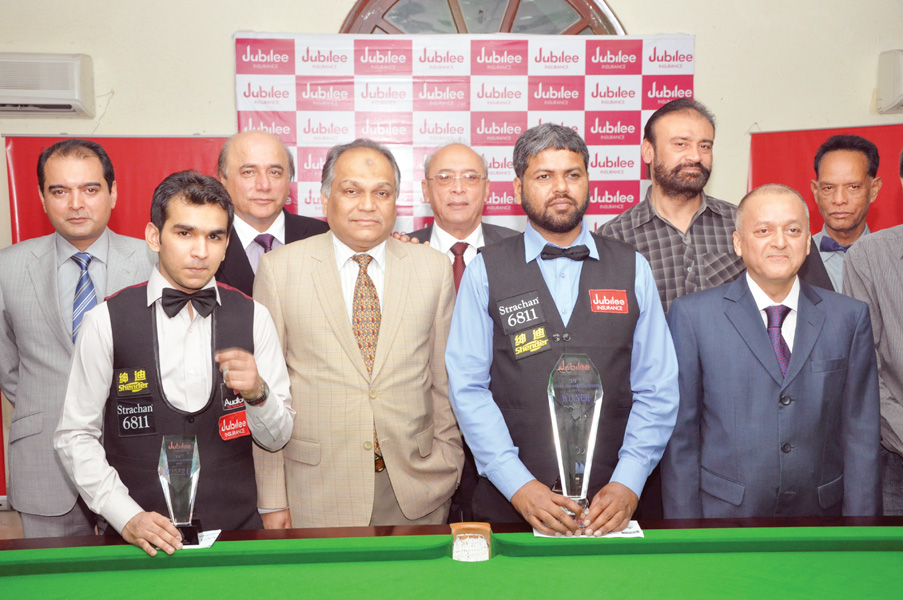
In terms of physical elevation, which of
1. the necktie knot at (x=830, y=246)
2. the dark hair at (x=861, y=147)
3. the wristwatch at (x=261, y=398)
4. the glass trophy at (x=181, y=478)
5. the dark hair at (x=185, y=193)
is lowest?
the glass trophy at (x=181, y=478)

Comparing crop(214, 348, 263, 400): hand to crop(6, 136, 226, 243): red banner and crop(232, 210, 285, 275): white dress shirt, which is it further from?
crop(6, 136, 226, 243): red banner

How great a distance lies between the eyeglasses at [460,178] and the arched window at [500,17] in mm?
1594

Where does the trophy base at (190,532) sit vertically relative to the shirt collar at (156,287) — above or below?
below

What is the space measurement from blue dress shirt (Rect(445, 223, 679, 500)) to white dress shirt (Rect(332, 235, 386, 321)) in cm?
30

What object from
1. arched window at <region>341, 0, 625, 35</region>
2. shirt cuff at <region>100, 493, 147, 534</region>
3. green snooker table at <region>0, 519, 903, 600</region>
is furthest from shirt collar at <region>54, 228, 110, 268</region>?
arched window at <region>341, 0, 625, 35</region>

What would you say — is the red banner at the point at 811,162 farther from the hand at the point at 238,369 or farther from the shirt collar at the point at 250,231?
the hand at the point at 238,369

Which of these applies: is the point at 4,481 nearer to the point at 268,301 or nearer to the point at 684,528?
the point at 268,301

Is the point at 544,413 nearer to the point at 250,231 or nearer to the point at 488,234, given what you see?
the point at 488,234

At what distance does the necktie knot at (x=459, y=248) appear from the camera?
2992 millimetres

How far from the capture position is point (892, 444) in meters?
2.31

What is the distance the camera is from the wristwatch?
1.77 meters

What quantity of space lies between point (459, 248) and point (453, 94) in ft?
4.90

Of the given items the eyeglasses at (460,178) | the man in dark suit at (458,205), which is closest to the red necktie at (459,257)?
the man in dark suit at (458,205)

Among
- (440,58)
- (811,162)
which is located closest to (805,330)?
(811,162)
